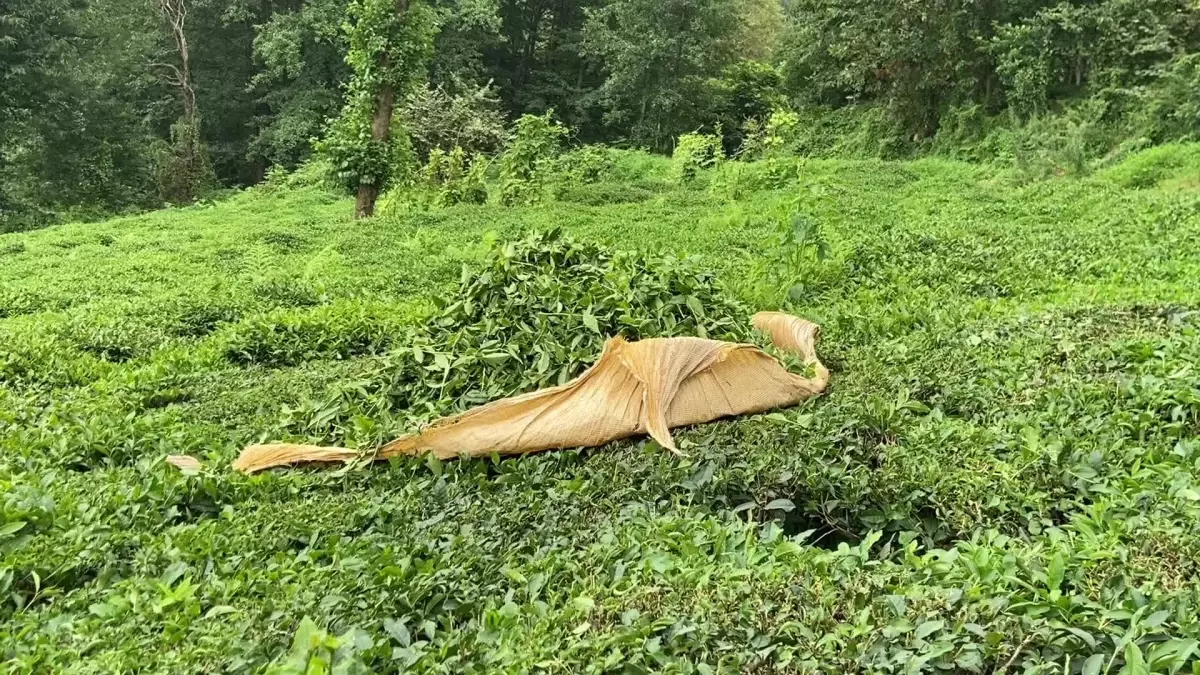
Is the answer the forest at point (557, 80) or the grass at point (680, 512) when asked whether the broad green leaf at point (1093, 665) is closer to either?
the grass at point (680, 512)

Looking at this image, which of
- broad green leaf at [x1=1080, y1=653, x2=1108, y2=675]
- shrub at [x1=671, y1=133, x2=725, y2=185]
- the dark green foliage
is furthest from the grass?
the dark green foliage

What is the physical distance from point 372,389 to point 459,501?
1.35m

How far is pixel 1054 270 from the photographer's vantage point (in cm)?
614

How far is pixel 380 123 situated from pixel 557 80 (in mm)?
16432

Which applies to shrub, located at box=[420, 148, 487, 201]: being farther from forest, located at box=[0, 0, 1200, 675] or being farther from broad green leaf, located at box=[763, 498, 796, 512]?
broad green leaf, located at box=[763, 498, 796, 512]

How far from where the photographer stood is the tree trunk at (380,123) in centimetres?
1304

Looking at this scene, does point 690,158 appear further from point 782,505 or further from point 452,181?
point 782,505

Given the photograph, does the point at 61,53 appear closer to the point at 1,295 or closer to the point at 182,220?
the point at 182,220

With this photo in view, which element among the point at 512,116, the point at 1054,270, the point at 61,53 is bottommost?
the point at 1054,270

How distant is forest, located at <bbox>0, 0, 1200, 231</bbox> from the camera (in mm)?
13883

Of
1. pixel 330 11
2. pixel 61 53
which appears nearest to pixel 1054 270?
pixel 330 11

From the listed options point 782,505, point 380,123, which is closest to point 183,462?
point 782,505

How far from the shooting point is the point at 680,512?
8.91 ft

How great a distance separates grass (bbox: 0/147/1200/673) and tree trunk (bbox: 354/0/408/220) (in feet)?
25.7
